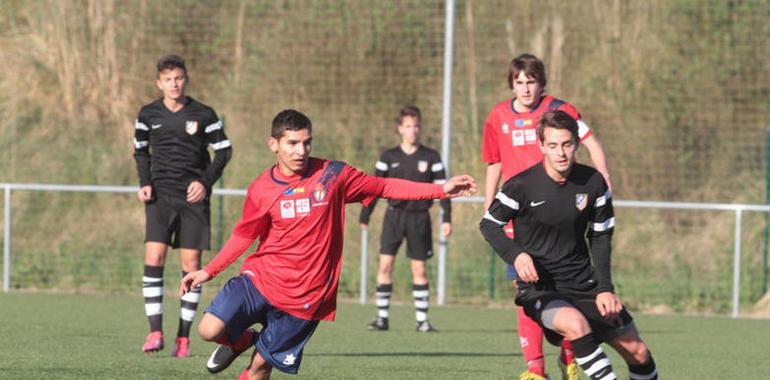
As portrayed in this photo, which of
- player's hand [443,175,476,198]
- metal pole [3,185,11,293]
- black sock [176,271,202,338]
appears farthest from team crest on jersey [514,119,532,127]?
metal pole [3,185,11,293]

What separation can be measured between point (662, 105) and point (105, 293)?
7824 mm

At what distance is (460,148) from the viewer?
18.6m

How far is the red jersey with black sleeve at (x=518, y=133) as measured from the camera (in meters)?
8.38

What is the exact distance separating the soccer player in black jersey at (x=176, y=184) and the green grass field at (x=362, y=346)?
1.94 ft

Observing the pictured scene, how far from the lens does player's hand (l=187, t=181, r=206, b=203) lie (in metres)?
9.43

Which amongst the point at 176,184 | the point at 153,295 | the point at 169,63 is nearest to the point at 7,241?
the point at 153,295

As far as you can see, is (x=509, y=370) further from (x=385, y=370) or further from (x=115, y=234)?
(x=115, y=234)

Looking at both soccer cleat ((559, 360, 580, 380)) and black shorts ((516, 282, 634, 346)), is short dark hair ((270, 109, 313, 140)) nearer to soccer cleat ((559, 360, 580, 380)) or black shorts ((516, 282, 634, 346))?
black shorts ((516, 282, 634, 346))

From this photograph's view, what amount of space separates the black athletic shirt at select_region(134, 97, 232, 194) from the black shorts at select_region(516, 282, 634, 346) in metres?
3.26

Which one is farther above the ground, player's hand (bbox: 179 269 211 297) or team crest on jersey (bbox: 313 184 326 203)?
team crest on jersey (bbox: 313 184 326 203)

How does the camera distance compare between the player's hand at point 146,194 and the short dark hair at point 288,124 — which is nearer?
the short dark hair at point 288,124

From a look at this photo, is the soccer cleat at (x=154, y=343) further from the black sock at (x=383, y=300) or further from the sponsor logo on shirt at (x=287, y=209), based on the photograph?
the black sock at (x=383, y=300)

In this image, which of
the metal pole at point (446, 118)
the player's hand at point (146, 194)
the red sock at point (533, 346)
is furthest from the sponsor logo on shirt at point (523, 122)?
the metal pole at point (446, 118)

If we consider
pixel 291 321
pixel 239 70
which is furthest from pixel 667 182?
pixel 291 321
